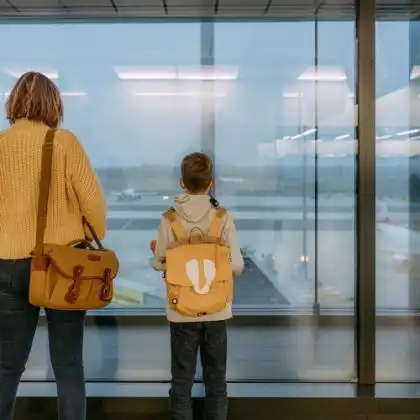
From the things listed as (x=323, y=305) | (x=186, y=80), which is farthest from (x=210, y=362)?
(x=186, y=80)

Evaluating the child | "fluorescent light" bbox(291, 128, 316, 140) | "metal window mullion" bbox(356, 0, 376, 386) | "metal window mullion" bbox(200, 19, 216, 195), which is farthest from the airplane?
the child

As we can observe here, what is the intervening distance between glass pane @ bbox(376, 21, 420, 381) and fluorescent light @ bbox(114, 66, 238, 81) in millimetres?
1273

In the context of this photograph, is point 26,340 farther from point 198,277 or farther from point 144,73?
point 144,73

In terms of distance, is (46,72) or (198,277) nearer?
(198,277)

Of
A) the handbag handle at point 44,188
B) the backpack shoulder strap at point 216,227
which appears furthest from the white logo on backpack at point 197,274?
the handbag handle at point 44,188

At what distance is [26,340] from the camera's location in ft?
7.40

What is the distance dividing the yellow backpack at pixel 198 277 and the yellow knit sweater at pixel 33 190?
1.54ft

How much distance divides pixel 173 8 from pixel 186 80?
0.59 metres

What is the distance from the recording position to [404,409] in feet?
10.1

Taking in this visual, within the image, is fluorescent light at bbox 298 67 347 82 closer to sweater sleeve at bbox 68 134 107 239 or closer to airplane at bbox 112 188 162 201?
airplane at bbox 112 188 162 201

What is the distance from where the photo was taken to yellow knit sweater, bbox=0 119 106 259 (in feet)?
7.23

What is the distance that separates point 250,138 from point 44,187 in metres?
2.99

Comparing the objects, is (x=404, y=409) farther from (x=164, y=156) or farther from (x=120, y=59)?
(x=120, y=59)

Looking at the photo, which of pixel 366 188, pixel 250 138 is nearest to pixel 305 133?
pixel 250 138
